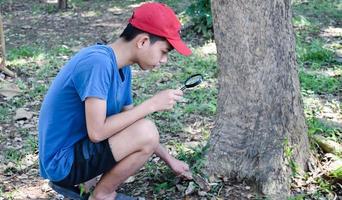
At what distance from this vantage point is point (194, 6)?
741cm

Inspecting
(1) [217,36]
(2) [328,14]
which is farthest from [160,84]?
(2) [328,14]

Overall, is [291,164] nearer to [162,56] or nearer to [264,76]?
[264,76]

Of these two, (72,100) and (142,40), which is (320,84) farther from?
(72,100)

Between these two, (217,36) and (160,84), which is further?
(160,84)

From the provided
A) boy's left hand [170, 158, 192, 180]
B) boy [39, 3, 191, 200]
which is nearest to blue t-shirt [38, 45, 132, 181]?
boy [39, 3, 191, 200]

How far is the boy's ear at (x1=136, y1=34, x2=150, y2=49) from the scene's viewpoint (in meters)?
2.52

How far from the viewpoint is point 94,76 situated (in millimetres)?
2445

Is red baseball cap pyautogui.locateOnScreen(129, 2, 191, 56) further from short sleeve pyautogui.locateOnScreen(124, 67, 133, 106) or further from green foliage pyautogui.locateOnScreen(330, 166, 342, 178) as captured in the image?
green foliage pyautogui.locateOnScreen(330, 166, 342, 178)

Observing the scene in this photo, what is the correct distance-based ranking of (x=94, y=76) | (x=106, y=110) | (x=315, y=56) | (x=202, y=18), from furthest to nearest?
(x=202, y=18)
(x=315, y=56)
(x=106, y=110)
(x=94, y=76)

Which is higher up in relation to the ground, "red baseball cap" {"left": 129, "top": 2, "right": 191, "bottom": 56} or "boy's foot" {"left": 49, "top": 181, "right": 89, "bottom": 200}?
"red baseball cap" {"left": 129, "top": 2, "right": 191, "bottom": 56}

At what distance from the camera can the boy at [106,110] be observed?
2.49 m

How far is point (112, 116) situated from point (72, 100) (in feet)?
0.75

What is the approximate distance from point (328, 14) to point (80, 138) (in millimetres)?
6706

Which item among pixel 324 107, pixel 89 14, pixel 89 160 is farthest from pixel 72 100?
pixel 89 14
